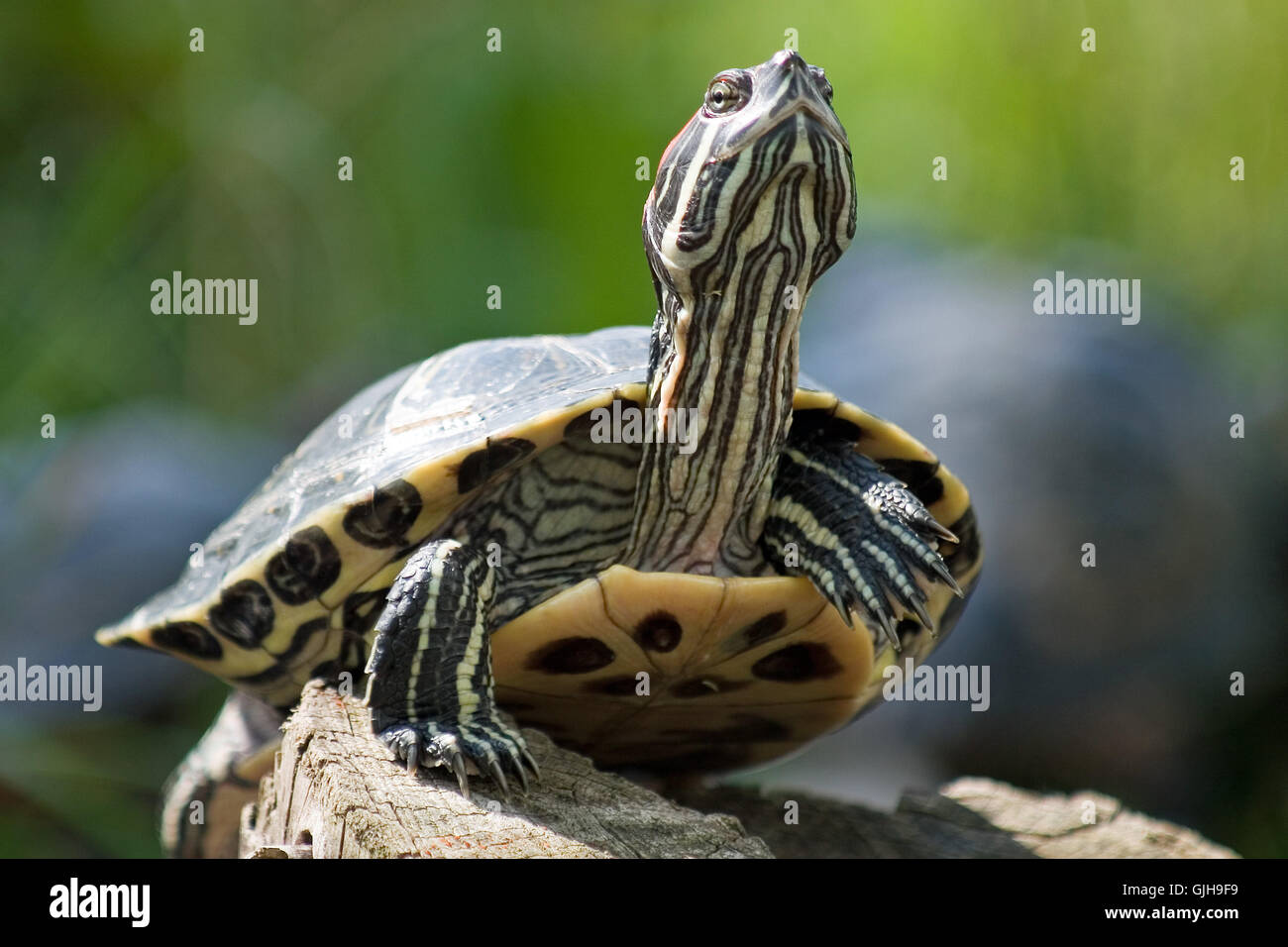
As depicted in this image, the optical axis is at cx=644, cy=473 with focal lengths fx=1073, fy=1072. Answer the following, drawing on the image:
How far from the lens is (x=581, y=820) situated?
5.71 ft

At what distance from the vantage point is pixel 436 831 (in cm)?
160

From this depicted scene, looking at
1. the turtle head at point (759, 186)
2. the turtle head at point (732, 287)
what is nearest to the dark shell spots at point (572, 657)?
the turtle head at point (732, 287)

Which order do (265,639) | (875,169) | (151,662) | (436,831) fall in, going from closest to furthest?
(436,831), (265,639), (151,662), (875,169)

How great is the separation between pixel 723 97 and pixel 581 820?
1396 millimetres

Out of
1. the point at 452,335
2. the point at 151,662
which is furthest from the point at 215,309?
the point at 151,662

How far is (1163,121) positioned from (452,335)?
4519 mm

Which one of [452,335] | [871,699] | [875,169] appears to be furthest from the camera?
[875,169]

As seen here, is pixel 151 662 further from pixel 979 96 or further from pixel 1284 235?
pixel 1284 235

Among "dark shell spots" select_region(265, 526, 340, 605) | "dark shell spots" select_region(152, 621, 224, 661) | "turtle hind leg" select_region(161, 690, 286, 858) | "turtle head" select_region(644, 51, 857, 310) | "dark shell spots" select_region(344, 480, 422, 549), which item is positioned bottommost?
"turtle hind leg" select_region(161, 690, 286, 858)

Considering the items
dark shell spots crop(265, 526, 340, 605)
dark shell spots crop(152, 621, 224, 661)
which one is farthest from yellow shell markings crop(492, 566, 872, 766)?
dark shell spots crop(152, 621, 224, 661)

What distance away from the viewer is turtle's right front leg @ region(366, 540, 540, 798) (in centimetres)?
189

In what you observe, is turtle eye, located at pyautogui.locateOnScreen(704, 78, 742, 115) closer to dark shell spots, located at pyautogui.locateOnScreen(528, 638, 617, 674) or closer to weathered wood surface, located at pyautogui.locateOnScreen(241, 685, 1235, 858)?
dark shell spots, located at pyautogui.locateOnScreen(528, 638, 617, 674)

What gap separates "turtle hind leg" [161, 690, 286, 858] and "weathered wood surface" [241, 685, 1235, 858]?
40 centimetres

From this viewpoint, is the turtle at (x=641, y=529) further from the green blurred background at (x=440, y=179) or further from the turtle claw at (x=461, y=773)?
the green blurred background at (x=440, y=179)
